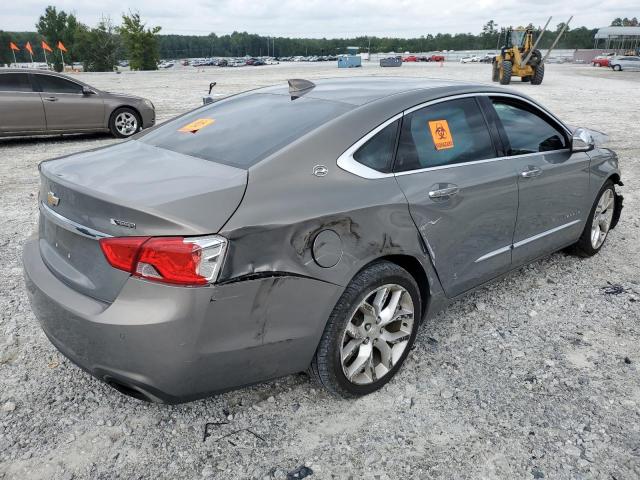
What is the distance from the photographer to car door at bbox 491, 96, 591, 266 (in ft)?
12.0

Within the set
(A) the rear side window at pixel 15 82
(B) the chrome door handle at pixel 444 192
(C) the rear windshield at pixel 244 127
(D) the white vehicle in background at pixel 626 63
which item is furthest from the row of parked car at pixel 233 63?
(B) the chrome door handle at pixel 444 192

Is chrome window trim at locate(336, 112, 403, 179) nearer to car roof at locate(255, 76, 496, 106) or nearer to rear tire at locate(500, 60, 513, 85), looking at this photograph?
car roof at locate(255, 76, 496, 106)

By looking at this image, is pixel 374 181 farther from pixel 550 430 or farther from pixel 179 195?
pixel 550 430

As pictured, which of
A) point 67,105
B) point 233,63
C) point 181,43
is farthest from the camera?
point 181,43

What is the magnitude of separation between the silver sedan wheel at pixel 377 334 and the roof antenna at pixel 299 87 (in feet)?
4.44

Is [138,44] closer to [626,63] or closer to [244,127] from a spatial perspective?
[626,63]

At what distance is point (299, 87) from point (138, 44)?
78633 mm

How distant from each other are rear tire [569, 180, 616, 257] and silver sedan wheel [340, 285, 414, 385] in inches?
95.9

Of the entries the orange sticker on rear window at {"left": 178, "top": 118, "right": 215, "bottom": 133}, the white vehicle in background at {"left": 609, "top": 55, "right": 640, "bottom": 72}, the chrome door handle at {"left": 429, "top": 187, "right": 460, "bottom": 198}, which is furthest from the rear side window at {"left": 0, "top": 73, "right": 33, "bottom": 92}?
the white vehicle in background at {"left": 609, "top": 55, "right": 640, "bottom": 72}

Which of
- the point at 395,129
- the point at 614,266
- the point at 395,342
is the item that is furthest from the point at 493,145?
the point at 614,266

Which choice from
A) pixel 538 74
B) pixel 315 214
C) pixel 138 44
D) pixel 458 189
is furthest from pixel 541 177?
pixel 138 44

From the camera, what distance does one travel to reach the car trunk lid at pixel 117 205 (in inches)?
85.7

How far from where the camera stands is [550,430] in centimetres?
267

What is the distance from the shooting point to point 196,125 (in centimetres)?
328
